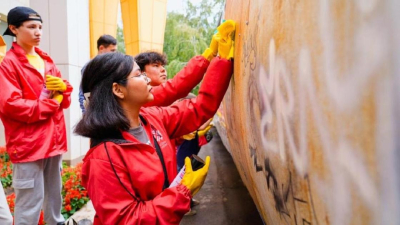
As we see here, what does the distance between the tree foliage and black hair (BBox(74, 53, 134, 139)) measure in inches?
490

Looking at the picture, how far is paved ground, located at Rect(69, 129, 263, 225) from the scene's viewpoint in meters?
3.66

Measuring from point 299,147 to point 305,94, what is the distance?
170 millimetres

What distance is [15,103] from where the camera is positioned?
2477mm

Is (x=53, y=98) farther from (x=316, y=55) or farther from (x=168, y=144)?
(x=316, y=55)

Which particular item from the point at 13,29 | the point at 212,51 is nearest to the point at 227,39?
the point at 212,51

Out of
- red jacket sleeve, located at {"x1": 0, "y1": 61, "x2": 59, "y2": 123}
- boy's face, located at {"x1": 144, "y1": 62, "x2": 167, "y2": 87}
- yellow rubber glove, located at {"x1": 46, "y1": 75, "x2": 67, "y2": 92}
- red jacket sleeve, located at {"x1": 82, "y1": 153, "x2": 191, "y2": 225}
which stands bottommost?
red jacket sleeve, located at {"x1": 82, "y1": 153, "x2": 191, "y2": 225}

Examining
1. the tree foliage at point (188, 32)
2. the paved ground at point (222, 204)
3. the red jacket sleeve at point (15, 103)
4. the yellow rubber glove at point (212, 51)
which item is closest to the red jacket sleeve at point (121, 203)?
the yellow rubber glove at point (212, 51)

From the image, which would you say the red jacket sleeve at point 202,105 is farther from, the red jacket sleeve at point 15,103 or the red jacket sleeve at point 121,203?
the red jacket sleeve at point 15,103

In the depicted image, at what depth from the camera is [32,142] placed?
266 centimetres

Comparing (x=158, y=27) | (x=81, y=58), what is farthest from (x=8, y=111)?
(x=158, y=27)

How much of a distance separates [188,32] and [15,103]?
1622 centimetres

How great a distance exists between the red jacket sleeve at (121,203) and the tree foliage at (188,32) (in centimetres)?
1277

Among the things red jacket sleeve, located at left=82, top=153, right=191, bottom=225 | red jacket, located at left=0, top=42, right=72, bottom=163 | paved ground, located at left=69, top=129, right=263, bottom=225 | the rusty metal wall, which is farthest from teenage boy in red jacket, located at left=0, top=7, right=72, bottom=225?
the rusty metal wall

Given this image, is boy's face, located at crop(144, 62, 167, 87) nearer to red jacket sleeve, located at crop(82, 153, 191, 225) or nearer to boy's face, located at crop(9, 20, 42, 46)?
boy's face, located at crop(9, 20, 42, 46)
